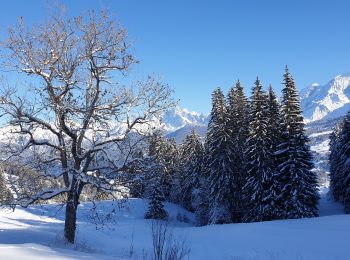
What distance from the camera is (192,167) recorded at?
5641cm

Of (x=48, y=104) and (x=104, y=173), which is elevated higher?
(x=48, y=104)

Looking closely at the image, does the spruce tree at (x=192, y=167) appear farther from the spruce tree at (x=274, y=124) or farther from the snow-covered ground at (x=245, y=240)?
the snow-covered ground at (x=245, y=240)

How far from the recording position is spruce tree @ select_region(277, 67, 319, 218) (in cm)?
3544

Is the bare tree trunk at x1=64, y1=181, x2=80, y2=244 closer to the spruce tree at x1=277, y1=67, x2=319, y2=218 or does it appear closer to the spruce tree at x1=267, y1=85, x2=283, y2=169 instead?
the spruce tree at x1=277, y1=67, x2=319, y2=218

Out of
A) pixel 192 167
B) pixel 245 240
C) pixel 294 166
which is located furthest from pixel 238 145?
pixel 245 240

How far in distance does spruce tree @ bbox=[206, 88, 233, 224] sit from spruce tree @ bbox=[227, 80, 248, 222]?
0.63 m

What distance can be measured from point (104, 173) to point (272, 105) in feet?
90.1

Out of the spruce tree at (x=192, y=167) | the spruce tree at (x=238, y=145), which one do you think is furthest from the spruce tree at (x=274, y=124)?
the spruce tree at (x=192, y=167)

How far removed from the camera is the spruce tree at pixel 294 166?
35438 millimetres

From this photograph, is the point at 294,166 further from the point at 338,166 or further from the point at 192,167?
the point at 192,167

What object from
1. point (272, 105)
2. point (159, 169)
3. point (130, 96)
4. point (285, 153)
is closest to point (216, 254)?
point (159, 169)

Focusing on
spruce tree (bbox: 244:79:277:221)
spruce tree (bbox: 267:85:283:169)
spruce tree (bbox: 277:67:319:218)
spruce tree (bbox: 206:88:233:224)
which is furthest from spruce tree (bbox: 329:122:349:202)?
spruce tree (bbox: 206:88:233:224)

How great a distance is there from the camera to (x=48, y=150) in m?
16.4

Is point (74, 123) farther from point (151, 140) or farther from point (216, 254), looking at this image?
point (216, 254)
